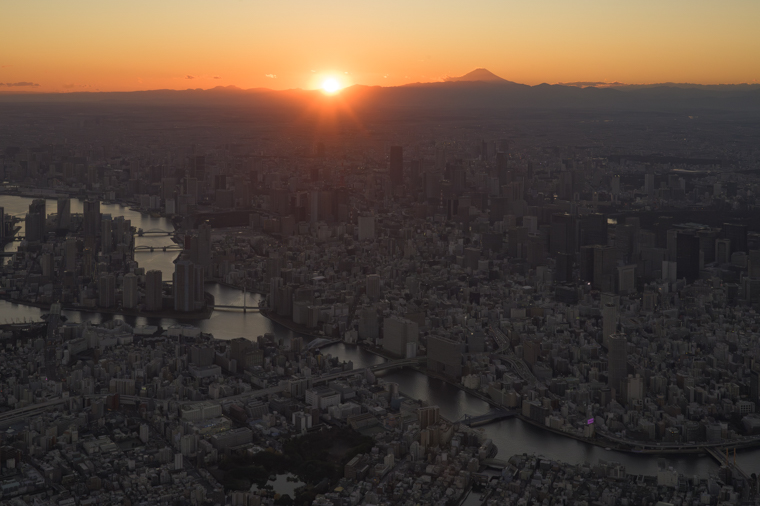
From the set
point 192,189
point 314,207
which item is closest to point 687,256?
point 314,207

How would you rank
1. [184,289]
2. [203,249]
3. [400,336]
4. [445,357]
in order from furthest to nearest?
[203,249] < [184,289] < [400,336] < [445,357]

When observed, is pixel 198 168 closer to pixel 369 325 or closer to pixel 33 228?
pixel 33 228

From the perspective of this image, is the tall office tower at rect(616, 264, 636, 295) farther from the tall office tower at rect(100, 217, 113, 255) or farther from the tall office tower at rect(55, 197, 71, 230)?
the tall office tower at rect(55, 197, 71, 230)

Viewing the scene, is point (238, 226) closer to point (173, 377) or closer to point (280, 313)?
point (280, 313)

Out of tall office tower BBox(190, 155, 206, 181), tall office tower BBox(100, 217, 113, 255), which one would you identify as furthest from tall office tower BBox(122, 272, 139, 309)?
tall office tower BBox(190, 155, 206, 181)

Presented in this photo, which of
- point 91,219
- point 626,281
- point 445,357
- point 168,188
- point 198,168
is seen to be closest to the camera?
point 445,357
